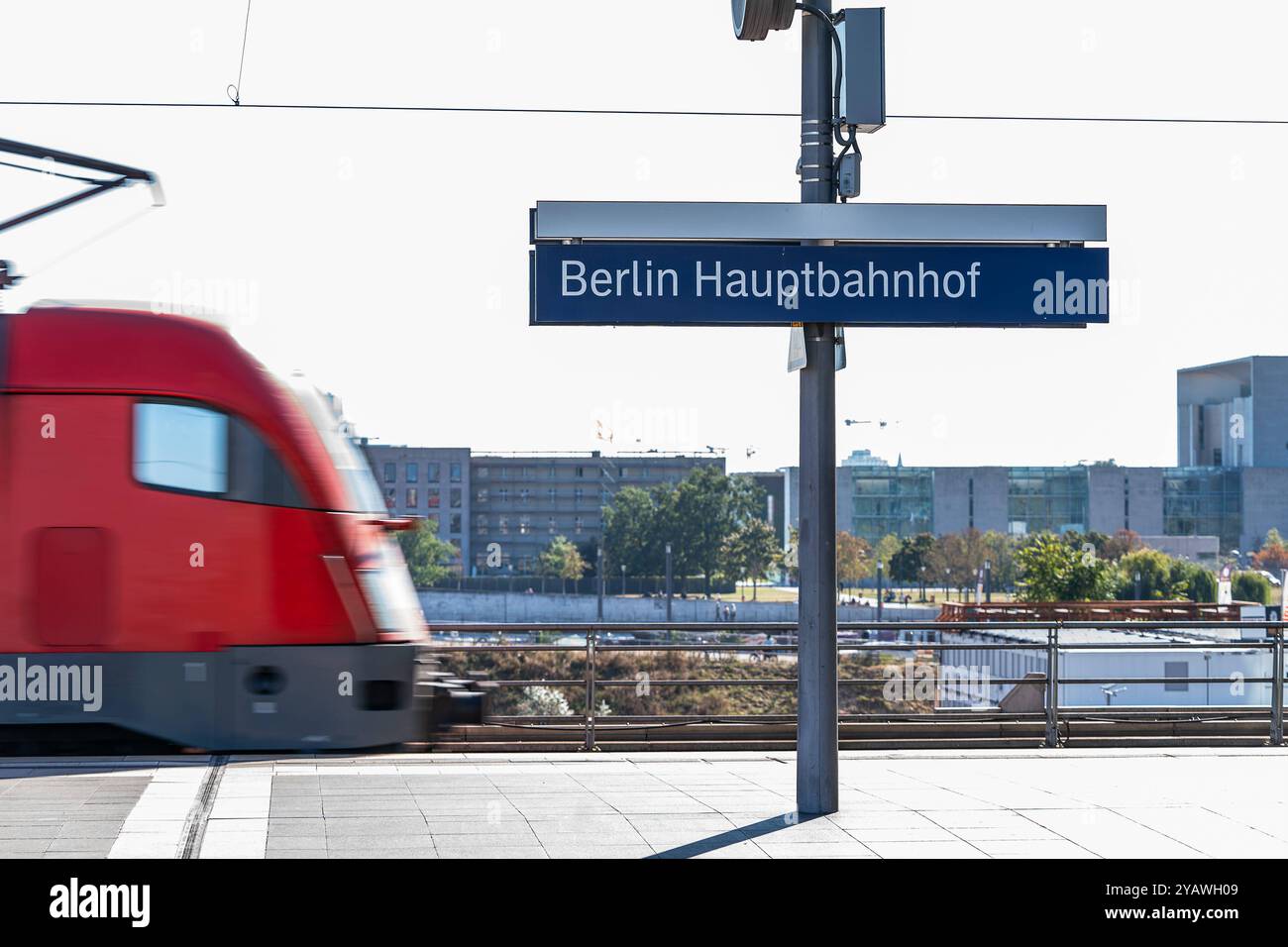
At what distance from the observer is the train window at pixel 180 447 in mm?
6043

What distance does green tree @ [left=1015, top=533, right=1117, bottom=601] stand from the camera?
57.5 metres

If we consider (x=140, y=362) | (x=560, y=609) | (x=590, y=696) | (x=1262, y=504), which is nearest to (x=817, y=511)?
(x=590, y=696)

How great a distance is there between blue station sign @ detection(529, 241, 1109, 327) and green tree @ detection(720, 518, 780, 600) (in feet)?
310

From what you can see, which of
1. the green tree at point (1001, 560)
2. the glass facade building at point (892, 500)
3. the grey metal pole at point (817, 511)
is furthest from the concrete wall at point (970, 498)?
the grey metal pole at point (817, 511)

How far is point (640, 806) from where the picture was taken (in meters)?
9.36

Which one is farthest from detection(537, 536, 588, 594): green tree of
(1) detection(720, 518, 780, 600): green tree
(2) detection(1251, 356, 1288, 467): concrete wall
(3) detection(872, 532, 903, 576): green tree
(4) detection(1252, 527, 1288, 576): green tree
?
(2) detection(1251, 356, 1288, 467): concrete wall

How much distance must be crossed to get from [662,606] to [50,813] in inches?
3609

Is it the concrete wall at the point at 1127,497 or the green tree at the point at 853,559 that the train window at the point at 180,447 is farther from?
the concrete wall at the point at 1127,497

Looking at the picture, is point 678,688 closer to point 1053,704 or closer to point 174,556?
point 1053,704

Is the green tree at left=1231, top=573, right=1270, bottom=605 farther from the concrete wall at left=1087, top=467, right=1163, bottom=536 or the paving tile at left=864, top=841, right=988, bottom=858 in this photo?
the paving tile at left=864, top=841, right=988, bottom=858

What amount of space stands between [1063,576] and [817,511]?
167 ft

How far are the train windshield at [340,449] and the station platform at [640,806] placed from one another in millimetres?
1898

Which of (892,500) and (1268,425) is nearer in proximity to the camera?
(1268,425)
